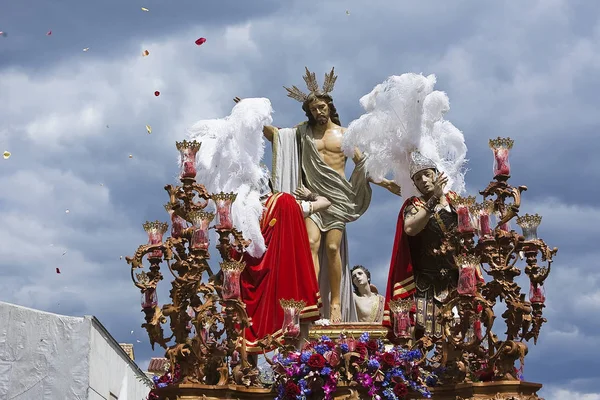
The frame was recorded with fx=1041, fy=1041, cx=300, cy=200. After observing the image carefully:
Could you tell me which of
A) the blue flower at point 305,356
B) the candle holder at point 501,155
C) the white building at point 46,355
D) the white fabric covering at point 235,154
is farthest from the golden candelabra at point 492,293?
the white building at point 46,355

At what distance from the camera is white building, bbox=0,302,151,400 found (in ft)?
66.0

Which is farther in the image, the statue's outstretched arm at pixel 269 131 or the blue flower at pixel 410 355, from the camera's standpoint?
the statue's outstretched arm at pixel 269 131

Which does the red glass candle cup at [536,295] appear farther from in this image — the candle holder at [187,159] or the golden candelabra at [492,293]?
the candle holder at [187,159]

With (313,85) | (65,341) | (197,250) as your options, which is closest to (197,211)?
(197,250)

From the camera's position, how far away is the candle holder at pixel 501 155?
13.8 meters

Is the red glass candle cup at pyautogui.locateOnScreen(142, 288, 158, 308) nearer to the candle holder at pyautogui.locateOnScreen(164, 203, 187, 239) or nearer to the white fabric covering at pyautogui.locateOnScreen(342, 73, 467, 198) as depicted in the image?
the candle holder at pyautogui.locateOnScreen(164, 203, 187, 239)

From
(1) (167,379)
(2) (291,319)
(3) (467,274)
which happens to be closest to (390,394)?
(2) (291,319)

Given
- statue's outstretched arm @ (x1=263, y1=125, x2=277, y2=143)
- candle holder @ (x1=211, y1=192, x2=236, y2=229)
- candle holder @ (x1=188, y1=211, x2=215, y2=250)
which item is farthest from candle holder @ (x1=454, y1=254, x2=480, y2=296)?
statue's outstretched arm @ (x1=263, y1=125, x2=277, y2=143)

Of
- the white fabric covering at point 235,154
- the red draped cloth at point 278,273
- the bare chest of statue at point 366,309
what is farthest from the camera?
the bare chest of statue at point 366,309

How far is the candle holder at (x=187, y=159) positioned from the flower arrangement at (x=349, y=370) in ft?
8.83

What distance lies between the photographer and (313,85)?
1706 cm

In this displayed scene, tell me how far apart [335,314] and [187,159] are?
12.0 feet

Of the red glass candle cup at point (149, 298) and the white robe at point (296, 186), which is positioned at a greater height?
the white robe at point (296, 186)

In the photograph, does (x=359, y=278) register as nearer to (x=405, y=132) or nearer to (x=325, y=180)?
(x=325, y=180)
